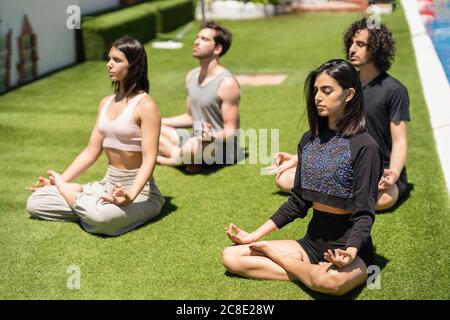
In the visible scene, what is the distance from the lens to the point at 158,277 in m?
4.64

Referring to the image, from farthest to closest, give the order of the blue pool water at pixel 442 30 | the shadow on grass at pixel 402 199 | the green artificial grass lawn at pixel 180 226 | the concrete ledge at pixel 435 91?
1. the blue pool water at pixel 442 30
2. the concrete ledge at pixel 435 91
3. the shadow on grass at pixel 402 199
4. the green artificial grass lawn at pixel 180 226

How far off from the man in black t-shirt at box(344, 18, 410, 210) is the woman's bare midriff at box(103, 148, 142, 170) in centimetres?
204

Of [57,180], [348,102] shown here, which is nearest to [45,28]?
[57,180]

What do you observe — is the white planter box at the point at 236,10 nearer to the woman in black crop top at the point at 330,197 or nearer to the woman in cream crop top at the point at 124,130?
the woman in cream crop top at the point at 124,130

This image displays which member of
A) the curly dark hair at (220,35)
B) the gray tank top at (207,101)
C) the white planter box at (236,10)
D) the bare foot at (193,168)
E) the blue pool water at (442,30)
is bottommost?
the white planter box at (236,10)

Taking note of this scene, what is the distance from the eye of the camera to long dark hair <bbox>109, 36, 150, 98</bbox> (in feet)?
17.6

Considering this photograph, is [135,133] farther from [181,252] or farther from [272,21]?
[272,21]

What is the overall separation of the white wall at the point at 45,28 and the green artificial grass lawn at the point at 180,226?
1449mm

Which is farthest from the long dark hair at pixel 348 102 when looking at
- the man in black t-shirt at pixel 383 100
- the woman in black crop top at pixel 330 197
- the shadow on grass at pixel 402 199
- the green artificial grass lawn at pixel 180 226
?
the shadow on grass at pixel 402 199

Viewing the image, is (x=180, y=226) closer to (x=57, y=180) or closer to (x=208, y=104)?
(x=57, y=180)

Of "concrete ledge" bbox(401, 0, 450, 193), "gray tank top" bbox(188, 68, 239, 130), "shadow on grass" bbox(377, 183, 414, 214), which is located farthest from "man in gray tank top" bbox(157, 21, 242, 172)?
"concrete ledge" bbox(401, 0, 450, 193)

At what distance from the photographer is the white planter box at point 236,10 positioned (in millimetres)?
23500

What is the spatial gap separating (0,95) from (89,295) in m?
7.68

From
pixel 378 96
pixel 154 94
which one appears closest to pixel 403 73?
pixel 154 94
